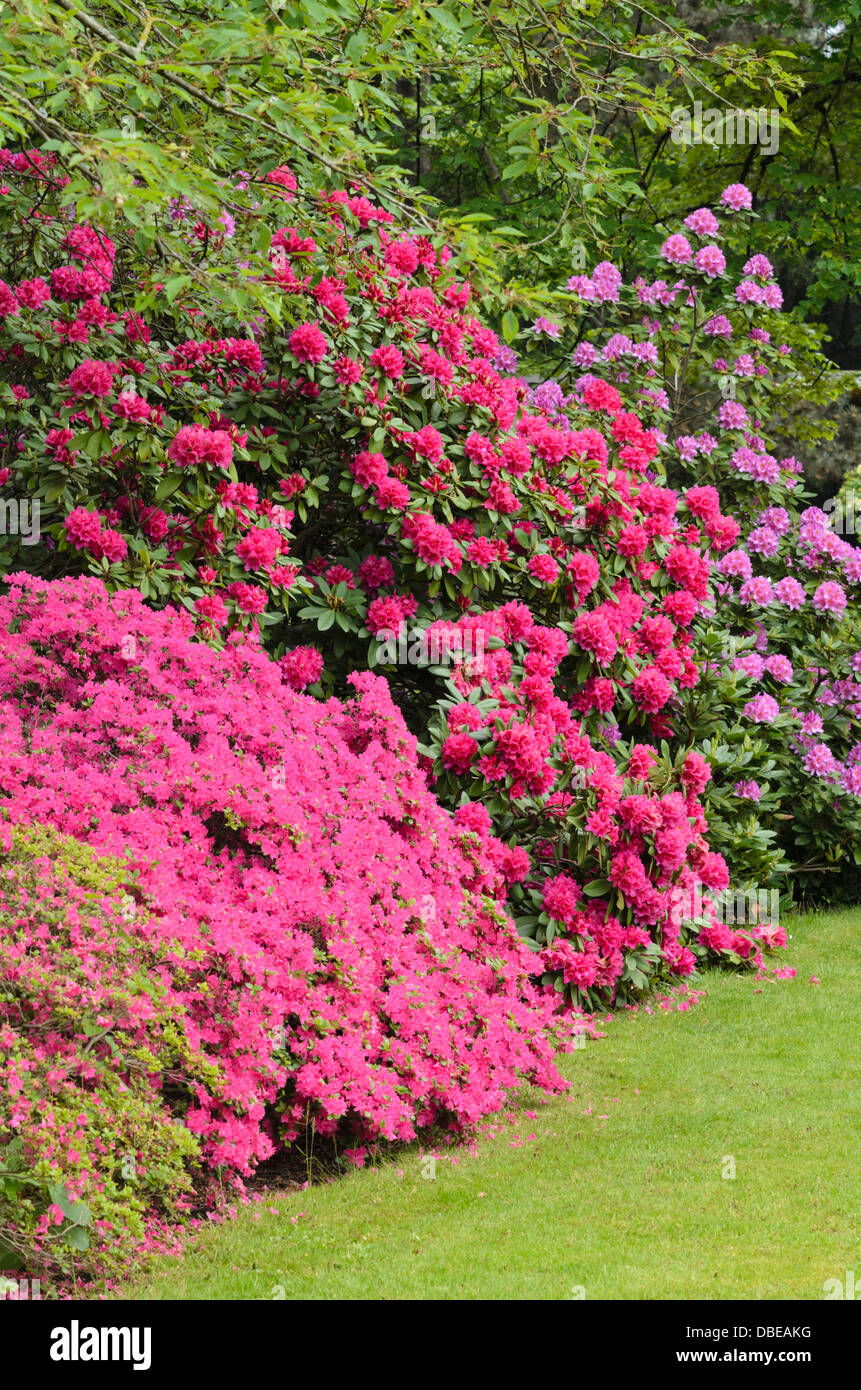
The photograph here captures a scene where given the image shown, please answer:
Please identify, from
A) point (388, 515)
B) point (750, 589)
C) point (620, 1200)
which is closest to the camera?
point (620, 1200)

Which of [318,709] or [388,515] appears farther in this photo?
[388,515]

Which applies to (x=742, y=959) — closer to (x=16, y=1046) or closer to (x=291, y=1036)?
(x=291, y=1036)

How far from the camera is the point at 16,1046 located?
12.6 feet

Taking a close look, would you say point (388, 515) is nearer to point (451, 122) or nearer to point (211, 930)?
point (211, 930)

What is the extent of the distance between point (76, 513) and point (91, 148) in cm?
227

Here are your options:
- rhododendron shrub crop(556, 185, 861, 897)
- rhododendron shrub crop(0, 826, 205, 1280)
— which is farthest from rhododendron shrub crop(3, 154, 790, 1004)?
rhododendron shrub crop(0, 826, 205, 1280)

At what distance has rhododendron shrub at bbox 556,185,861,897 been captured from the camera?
7758 mm

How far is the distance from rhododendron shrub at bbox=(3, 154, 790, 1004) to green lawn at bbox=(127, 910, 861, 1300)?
3.08 feet

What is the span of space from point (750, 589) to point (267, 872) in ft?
14.6

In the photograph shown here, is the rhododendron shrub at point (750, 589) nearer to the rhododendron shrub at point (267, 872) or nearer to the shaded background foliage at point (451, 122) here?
the shaded background foliage at point (451, 122)

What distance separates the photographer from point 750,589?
27.6ft

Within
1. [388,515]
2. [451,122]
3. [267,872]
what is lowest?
[267,872]

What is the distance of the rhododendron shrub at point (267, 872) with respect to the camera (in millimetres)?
4516

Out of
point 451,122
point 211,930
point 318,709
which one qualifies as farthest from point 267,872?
point 451,122
